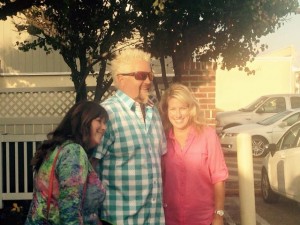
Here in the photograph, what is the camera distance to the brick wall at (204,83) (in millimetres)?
8047

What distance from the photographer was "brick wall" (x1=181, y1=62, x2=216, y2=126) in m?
8.05

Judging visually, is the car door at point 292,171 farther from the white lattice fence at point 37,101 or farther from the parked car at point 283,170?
the white lattice fence at point 37,101

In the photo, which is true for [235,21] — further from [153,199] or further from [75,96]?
[153,199]

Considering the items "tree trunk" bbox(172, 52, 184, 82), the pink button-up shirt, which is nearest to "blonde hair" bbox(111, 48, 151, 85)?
the pink button-up shirt

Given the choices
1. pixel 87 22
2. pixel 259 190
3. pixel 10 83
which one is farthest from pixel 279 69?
pixel 87 22

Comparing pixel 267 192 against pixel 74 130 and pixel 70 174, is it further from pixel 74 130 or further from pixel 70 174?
pixel 70 174

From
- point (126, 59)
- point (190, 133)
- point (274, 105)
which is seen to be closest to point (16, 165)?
point (190, 133)

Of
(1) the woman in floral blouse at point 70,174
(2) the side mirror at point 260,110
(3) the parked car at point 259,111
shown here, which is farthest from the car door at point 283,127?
(1) the woman in floral blouse at point 70,174

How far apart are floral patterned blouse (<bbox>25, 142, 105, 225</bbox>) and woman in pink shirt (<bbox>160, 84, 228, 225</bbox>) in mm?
704

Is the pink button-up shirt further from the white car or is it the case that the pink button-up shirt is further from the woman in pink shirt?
the white car

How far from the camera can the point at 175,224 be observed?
3.64 metres

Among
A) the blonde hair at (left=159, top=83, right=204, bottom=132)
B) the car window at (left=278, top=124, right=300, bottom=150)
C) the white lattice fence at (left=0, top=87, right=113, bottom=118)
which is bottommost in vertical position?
Result: the car window at (left=278, top=124, right=300, bottom=150)

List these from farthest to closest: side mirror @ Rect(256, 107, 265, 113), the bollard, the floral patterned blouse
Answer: side mirror @ Rect(256, 107, 265, 113) → the bollard → the floral patterned blouse

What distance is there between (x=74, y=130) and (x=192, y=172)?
919mm
